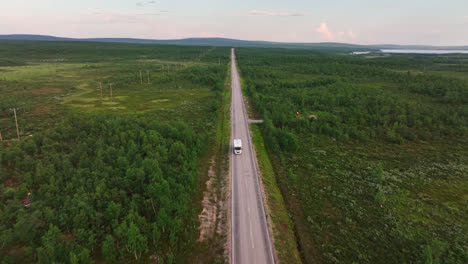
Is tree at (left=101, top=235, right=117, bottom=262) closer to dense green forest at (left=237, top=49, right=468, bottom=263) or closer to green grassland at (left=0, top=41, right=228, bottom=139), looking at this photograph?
dense green forest at (left=237, top=49, right=468, bottom=263)

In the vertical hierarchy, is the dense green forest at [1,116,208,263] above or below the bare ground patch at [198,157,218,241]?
above

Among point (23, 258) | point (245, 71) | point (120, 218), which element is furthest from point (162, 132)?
point (245, 71)

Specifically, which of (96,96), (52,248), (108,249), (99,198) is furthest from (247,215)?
(96,96)

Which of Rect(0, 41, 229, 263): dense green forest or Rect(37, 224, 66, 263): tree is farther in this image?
Rect(0, 41, 229, 263): dense green forest

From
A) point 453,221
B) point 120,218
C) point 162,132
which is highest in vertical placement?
point 162,132

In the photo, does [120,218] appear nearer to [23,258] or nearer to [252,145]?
[23,258]

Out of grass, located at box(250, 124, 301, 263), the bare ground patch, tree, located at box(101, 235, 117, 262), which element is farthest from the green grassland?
tree, located at box(101, 235, 117, 262)
